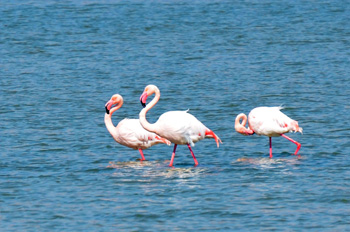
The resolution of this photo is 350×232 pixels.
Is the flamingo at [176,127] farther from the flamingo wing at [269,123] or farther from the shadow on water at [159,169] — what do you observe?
the flamingo wing at [269,123]

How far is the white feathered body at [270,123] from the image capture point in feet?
48.0

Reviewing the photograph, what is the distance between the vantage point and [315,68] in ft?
78.4

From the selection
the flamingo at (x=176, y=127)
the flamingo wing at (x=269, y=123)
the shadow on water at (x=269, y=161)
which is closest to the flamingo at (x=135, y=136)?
the flamingo at (x=176, y=127)

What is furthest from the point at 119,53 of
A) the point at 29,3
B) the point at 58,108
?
the point at 29,3

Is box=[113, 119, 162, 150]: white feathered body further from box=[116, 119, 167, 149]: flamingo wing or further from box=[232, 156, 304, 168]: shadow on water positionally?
box=[232, 156, 304, 168]: shadow on water

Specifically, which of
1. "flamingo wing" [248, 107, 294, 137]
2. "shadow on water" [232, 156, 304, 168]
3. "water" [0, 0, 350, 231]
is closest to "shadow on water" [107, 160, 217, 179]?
"water" [0, 0, 350, 231]

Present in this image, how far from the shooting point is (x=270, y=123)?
1462 centimetres

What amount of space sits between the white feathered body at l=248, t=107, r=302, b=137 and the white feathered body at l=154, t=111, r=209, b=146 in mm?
1192

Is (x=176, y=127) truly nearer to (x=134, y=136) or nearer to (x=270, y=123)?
(x=134, y=136)

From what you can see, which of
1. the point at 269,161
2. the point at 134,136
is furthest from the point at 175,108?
the point at 269,161

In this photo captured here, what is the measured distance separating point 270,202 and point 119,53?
16761 mm

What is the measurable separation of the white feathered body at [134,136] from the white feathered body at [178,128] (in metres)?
0.71

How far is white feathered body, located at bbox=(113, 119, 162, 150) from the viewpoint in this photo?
1459 cm

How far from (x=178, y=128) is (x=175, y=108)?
219 inches
